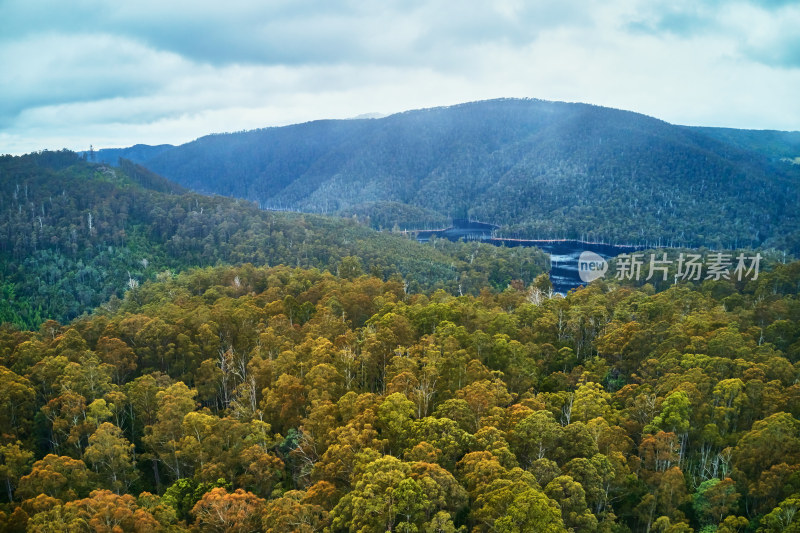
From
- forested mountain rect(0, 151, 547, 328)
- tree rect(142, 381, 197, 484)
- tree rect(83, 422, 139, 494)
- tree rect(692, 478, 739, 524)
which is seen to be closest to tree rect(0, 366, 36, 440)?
tree rect(83, 422, 139, 494)

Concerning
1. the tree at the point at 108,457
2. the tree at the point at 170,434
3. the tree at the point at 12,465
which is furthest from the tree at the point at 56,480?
the tree at the point at 170,434

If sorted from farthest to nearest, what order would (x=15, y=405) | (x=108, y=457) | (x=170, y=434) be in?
(x=15, y=405)
(x=170, y=434)
(x=108, y=457)

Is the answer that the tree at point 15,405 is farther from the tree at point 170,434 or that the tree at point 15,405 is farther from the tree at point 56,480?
the tree at point 170,434

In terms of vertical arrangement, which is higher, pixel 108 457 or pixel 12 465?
pixel 12 465

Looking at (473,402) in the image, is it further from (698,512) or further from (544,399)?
(698,512)

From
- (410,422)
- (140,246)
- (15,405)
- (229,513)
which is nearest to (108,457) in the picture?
(15,405)

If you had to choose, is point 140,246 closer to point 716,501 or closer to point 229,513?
point 229,513
